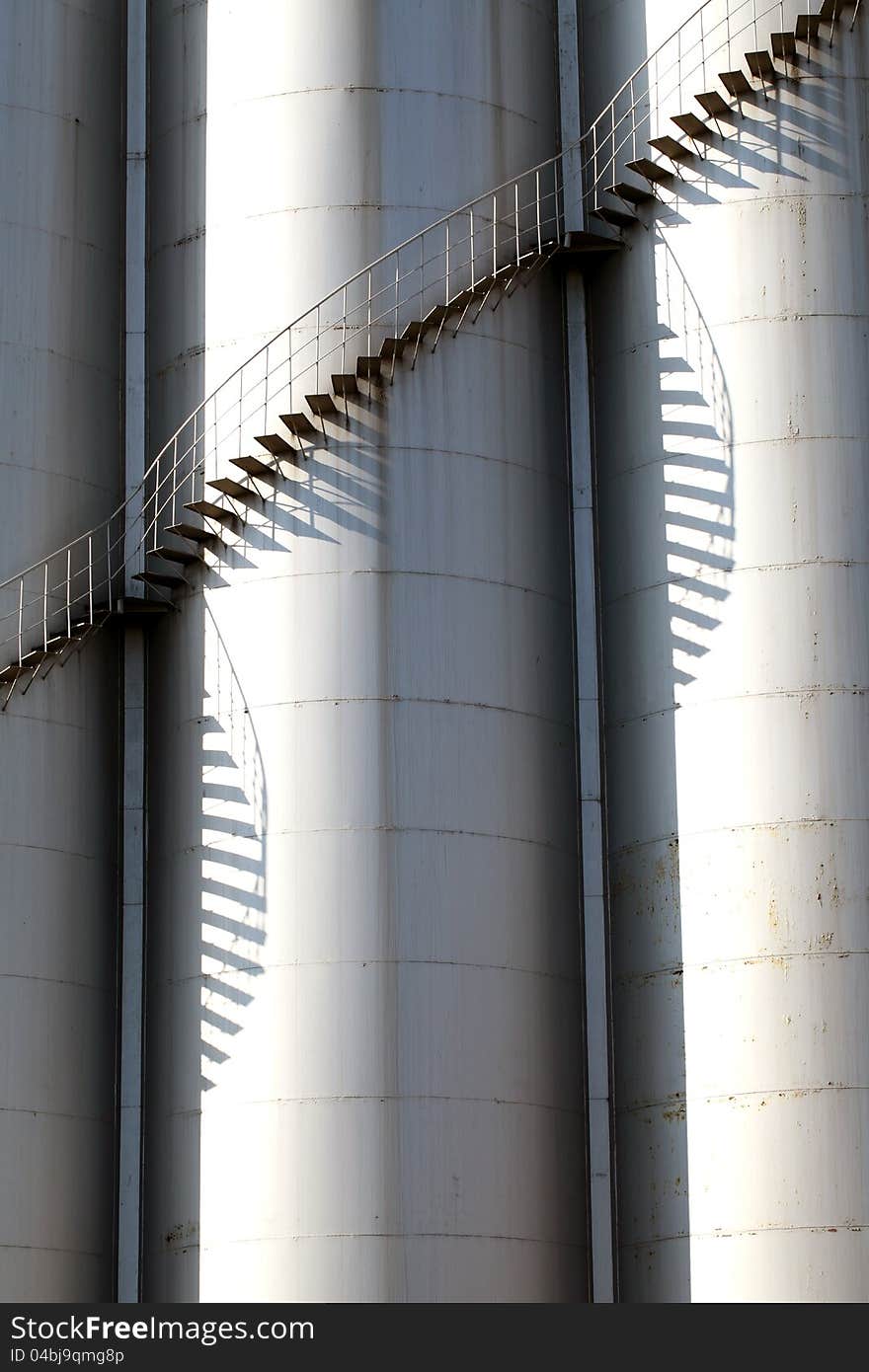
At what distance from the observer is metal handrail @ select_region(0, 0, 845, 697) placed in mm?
39469

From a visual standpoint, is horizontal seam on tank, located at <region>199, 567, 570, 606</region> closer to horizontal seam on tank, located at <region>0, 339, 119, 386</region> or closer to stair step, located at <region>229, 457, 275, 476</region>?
stair step, located at <region>229, 457, 275, 476</region>

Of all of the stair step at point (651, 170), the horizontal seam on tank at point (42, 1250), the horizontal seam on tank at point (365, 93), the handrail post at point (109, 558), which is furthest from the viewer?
the handrail post at point (109, 558)

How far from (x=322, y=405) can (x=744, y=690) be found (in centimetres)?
760

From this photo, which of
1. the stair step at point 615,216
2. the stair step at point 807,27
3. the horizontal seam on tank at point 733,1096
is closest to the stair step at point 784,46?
the stair step at point 807,27

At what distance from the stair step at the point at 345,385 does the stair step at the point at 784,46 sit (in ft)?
26.9

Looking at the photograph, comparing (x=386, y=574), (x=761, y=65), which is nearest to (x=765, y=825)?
(x=386, y=574)

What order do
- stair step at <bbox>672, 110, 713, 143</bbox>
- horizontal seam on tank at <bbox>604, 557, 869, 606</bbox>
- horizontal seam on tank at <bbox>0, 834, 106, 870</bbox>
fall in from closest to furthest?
horizontal seam on tank at <bbox>604, 557, 869, 606</bbox> < horizontal seam on tank at <bbox>0, 834, 106, 870</bbox> < stair step at <bbox>672, 110, 713, 143</bbox>

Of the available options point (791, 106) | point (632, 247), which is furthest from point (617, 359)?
point (791, 106)

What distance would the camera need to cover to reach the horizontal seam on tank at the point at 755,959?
3644 centimetres

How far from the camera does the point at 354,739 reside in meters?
37.6

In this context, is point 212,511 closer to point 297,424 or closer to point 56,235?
point 297,424

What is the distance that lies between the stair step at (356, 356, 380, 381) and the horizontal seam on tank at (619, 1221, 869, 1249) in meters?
13.4

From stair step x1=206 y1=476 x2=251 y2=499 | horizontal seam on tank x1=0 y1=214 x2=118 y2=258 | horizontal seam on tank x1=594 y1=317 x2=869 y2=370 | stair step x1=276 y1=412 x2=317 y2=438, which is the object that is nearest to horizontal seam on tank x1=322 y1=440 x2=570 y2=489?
stair step x1=276 y1=412 x2=317 y2=438

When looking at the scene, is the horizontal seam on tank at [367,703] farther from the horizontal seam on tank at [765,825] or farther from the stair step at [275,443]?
the stair step at [275,443]
